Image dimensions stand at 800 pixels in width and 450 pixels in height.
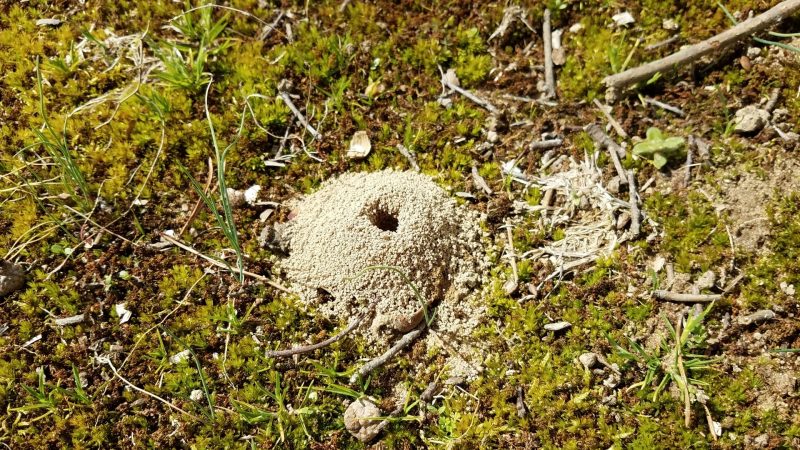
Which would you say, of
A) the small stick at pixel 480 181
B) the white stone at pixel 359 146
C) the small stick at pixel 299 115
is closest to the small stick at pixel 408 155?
the white stone at pixel 359 146

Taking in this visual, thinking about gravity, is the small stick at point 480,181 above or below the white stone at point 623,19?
below

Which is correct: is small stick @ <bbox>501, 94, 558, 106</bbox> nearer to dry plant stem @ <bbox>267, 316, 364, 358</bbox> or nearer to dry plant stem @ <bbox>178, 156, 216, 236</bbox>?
dry plant stem @ <bbox>267, 316, 364, 358</bbox>

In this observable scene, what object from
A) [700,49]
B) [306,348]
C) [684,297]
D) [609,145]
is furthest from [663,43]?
[306,348]

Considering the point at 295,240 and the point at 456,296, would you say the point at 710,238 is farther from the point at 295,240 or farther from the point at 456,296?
the point at 295,240

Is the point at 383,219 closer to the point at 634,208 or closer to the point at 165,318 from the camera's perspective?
the point at 165,318

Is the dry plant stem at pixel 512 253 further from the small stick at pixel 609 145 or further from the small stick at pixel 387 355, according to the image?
the small stick at pixel 609 145

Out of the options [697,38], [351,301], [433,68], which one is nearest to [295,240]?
[351,301]
